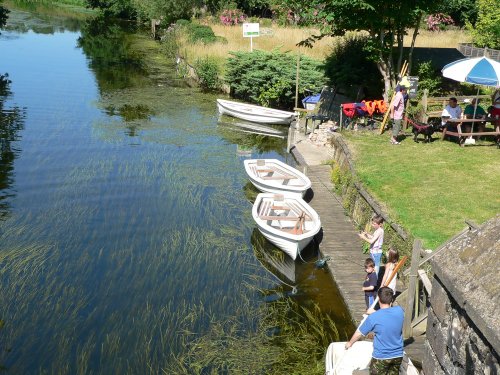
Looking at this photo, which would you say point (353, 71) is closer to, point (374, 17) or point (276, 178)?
point (374, 17)

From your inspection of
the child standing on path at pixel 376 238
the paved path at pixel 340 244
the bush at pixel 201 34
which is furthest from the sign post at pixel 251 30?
the child standing on path at pixel 376 238

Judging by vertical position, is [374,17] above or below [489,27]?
above

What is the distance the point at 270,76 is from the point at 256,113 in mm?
3949

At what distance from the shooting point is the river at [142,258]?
35.1 feet

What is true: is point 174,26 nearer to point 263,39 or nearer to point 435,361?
point 263,39

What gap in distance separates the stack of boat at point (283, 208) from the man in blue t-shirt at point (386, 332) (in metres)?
6.34

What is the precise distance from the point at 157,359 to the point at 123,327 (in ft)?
4.13

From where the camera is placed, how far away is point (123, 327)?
37.0 ft

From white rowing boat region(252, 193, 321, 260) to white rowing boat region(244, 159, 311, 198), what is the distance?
1.87 feet

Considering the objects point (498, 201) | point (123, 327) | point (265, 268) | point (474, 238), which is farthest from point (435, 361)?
point (498, 201)

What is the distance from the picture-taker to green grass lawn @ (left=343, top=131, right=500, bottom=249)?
13352 mm

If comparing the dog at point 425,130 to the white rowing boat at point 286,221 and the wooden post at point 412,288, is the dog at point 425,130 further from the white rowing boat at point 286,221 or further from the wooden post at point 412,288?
the wooden post at point 412,288

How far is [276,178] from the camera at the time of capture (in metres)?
18.7

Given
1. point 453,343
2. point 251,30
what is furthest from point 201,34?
point 453,343
